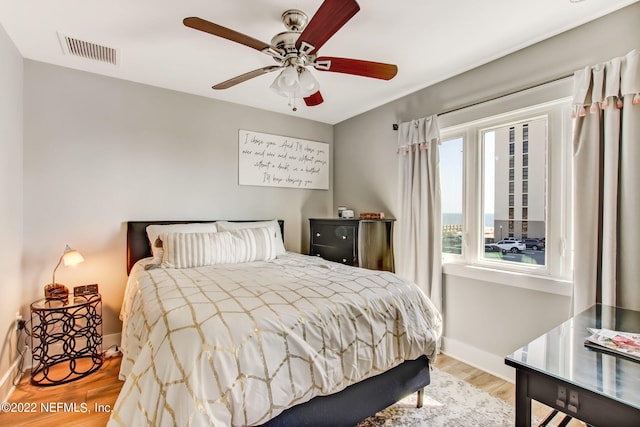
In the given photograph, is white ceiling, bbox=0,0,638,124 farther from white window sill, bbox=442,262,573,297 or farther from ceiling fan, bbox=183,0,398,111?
white window sill, bbox=442,262,573,297

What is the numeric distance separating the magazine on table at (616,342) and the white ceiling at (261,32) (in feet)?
5.91

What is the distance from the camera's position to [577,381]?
91cm

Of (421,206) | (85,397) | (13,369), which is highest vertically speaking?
(421,206)

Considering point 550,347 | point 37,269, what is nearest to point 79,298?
point 37,269

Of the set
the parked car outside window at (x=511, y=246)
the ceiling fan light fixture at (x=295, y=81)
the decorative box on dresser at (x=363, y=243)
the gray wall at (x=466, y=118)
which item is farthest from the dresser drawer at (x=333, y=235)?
the ceiling fan light fixture at (x=295, y=81)

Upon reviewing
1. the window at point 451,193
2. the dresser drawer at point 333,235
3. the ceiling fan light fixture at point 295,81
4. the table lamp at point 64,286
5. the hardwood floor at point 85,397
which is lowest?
the hardwood floor at point 85,397

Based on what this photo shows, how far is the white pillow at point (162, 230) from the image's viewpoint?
2.62 m

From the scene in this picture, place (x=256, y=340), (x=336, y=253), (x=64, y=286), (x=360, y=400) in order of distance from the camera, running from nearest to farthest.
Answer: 1. (x=256, y=340)
2. (x=360, y=400)
3. (x=64, y=286)
4. (x=336, y=253)

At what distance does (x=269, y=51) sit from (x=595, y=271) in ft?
7.69

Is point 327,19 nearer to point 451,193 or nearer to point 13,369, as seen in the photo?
point 451,193

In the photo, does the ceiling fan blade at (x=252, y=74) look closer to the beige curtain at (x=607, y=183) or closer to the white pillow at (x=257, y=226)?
the white pillow at (x=257, y=226)

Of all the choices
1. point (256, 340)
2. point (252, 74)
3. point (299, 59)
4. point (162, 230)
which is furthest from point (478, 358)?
point (162, 230)

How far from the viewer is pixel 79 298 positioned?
2.52 meters

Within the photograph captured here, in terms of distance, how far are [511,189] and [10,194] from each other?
377cm
